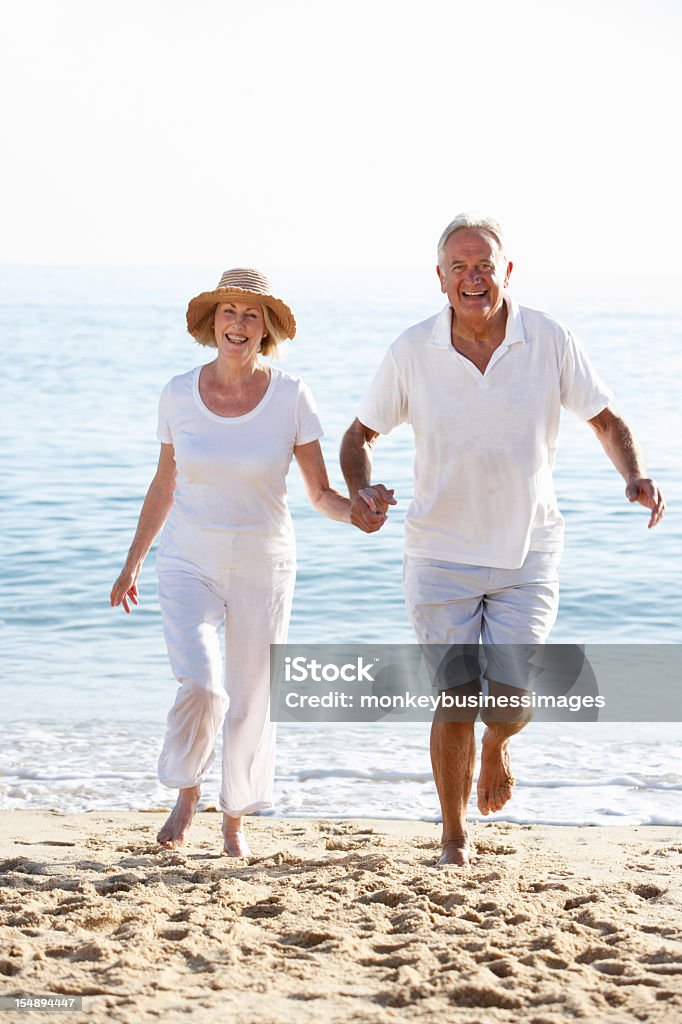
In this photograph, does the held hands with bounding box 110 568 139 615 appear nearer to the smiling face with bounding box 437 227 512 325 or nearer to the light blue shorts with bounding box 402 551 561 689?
the light blue shorts with bounding box 402 551 561 689

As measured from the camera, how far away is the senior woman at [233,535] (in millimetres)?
4586

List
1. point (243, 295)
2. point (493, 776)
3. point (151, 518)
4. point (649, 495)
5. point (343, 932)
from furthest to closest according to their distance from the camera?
point (151, 518) → point (243, 295) → point (493, 776) → point (649, 495) → point (343, 932)

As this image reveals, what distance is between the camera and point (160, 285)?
70.4m

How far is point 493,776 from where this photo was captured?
15.0ft

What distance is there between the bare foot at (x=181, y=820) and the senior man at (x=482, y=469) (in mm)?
951

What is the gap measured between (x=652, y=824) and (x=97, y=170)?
5849 cm

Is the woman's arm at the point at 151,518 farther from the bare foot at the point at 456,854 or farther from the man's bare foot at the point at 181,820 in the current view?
the bare foot at the point at 456,854

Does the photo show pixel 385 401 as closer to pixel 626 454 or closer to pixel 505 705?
pixel 626 454

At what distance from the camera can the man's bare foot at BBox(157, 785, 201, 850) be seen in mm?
4816

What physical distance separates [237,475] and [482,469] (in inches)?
33.3

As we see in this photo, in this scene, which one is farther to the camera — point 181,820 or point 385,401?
point 181,820

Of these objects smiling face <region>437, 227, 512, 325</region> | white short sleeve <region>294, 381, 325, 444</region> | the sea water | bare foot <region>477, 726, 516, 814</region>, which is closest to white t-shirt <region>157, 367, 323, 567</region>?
white short sleeve <region>294, 381, 325, 444</region>

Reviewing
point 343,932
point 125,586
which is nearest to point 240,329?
point 125,586

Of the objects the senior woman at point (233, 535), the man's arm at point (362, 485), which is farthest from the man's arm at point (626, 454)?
the senior woman at point (233, 535)
